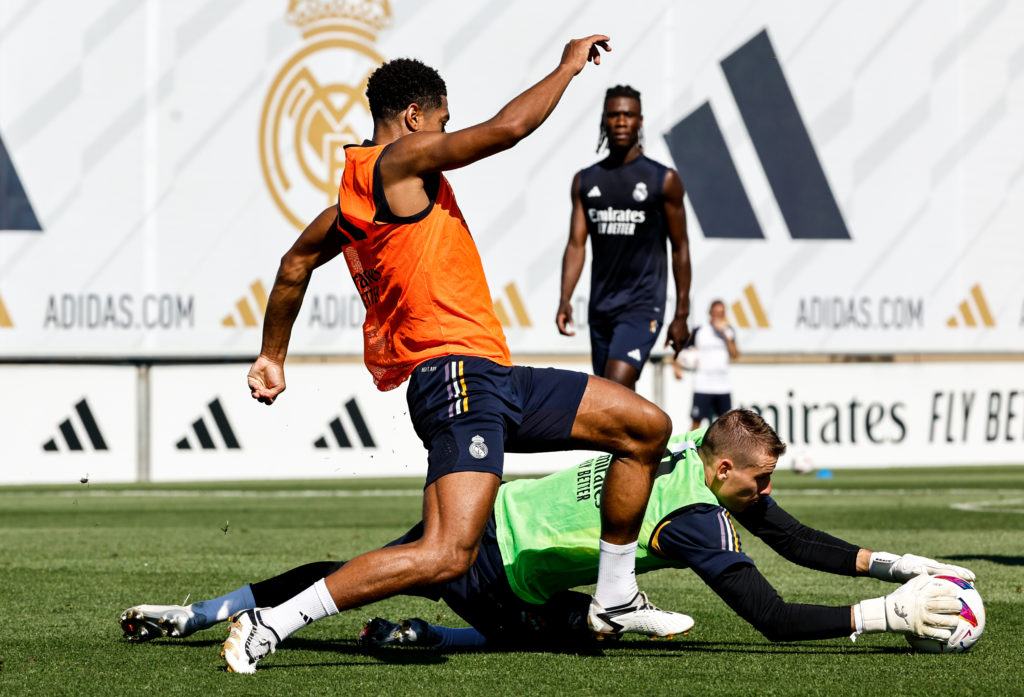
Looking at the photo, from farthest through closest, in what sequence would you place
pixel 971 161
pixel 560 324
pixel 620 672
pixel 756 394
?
pixel 971 161 < pixel 756 394 < pixel 560 324 < pixel 620 672

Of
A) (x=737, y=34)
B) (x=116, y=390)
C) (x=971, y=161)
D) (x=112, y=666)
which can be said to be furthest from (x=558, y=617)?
(x=971, y=161)

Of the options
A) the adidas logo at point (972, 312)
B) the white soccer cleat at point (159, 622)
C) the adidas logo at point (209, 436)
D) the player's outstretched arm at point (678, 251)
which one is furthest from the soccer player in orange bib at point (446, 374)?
the adidas logo at point (972, 312)

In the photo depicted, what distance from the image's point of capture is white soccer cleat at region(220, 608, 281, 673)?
14.9 feet

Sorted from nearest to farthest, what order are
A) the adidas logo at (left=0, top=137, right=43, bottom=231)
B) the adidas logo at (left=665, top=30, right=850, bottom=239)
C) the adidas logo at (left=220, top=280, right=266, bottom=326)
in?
1. the adidas logo at (left=0, top=137, right=43, bottom=231)
2. the adidas logo at (left=220, top=280, right=266, bottom=326)
3. the adidas logo at (left=665, top=30, right=850, bottom=239)

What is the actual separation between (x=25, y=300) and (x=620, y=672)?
1304 cm

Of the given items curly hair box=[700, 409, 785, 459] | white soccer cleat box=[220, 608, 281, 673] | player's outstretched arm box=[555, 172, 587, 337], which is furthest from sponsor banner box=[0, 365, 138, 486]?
curly hair box=[700, 409, 785, 459]

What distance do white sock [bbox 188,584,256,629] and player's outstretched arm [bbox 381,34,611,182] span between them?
1529mm

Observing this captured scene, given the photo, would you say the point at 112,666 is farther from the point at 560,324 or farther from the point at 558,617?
the point at 560,324

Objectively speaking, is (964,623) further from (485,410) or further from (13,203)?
(13,203)

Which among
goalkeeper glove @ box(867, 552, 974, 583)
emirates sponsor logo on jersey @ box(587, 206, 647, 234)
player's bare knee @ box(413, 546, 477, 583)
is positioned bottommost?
goalkeeper glove @ box(867, 552, 974, 583)

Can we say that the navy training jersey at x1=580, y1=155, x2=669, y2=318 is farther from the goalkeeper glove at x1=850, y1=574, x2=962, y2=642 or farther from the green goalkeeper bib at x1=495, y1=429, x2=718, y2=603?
the goalkeeper glove at x1=850, y1=574, x2=962, y2=642

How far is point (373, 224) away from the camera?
487 cm

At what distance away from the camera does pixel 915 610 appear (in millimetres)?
4742

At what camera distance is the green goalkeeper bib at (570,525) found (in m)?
5.02
